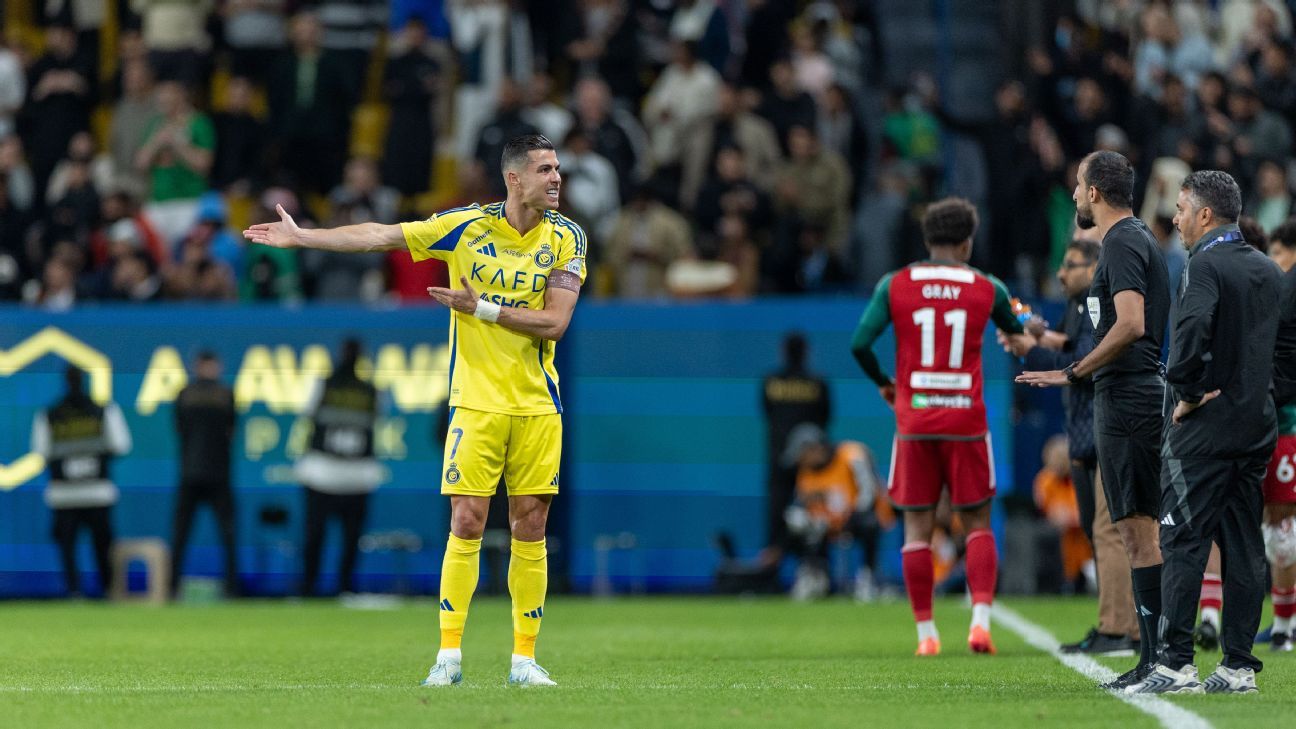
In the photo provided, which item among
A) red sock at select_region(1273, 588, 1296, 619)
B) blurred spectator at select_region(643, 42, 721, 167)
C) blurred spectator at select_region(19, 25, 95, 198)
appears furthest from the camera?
blurred spectator at select_region(19, 25, 95, 198)

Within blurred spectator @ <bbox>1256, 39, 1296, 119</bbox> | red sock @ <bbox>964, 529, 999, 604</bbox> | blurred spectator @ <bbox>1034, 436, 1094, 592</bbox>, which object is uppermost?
blurred spectator @ <bbox>1256, 39, 1296, 119</bbox>

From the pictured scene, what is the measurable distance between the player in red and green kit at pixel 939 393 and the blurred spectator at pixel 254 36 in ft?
44.2

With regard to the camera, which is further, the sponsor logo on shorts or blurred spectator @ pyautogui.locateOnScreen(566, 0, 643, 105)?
blurred spectator @ pyautogui.locateOnScreen(566, 0, 643, 105)

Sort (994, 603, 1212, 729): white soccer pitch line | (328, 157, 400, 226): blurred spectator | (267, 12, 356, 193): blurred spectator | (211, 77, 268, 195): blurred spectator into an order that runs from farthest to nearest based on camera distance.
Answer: (267, 12, 356, 193): blurred spectator
(211, 77, 268, 195): blurred spectator
(328, 157, 400, 226): blurred spectator
(994, 603, 1212, 729): white soccer pitch line

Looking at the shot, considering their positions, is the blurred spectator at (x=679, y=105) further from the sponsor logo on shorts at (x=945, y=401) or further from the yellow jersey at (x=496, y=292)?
the yellow jersey at (x=496, y=292)

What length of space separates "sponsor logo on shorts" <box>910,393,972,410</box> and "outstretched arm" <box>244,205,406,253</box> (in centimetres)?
366

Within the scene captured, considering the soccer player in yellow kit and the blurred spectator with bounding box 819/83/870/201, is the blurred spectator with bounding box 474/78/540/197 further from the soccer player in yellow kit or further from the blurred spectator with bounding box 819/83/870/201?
the soccer player in yellow kit

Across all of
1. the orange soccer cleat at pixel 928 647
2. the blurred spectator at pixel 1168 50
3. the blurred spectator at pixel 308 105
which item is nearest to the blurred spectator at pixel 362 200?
the blurred spectator at pixel 308 105

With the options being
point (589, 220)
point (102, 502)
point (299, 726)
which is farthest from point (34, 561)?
point (299, 726)

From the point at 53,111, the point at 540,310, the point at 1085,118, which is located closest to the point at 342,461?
the point at 53,111

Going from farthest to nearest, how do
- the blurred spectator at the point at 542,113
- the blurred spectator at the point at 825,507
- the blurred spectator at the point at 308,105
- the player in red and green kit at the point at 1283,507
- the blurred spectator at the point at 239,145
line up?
the blurred spectator at the point at 308,105 < the blurred spectator at the point at 239,145 < the blurred spectator at the point at 542,113 < the blurred spectator at the point at 825,507 < the player in red and green kit at the point at 1283,507

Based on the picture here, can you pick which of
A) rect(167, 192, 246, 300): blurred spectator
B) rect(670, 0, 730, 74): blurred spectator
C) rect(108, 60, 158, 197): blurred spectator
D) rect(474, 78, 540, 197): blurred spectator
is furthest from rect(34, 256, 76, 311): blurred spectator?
rect(670, 0, 730, 74): blurred spectator

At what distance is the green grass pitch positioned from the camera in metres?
8.37

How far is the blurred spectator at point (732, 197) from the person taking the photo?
21.4 m
